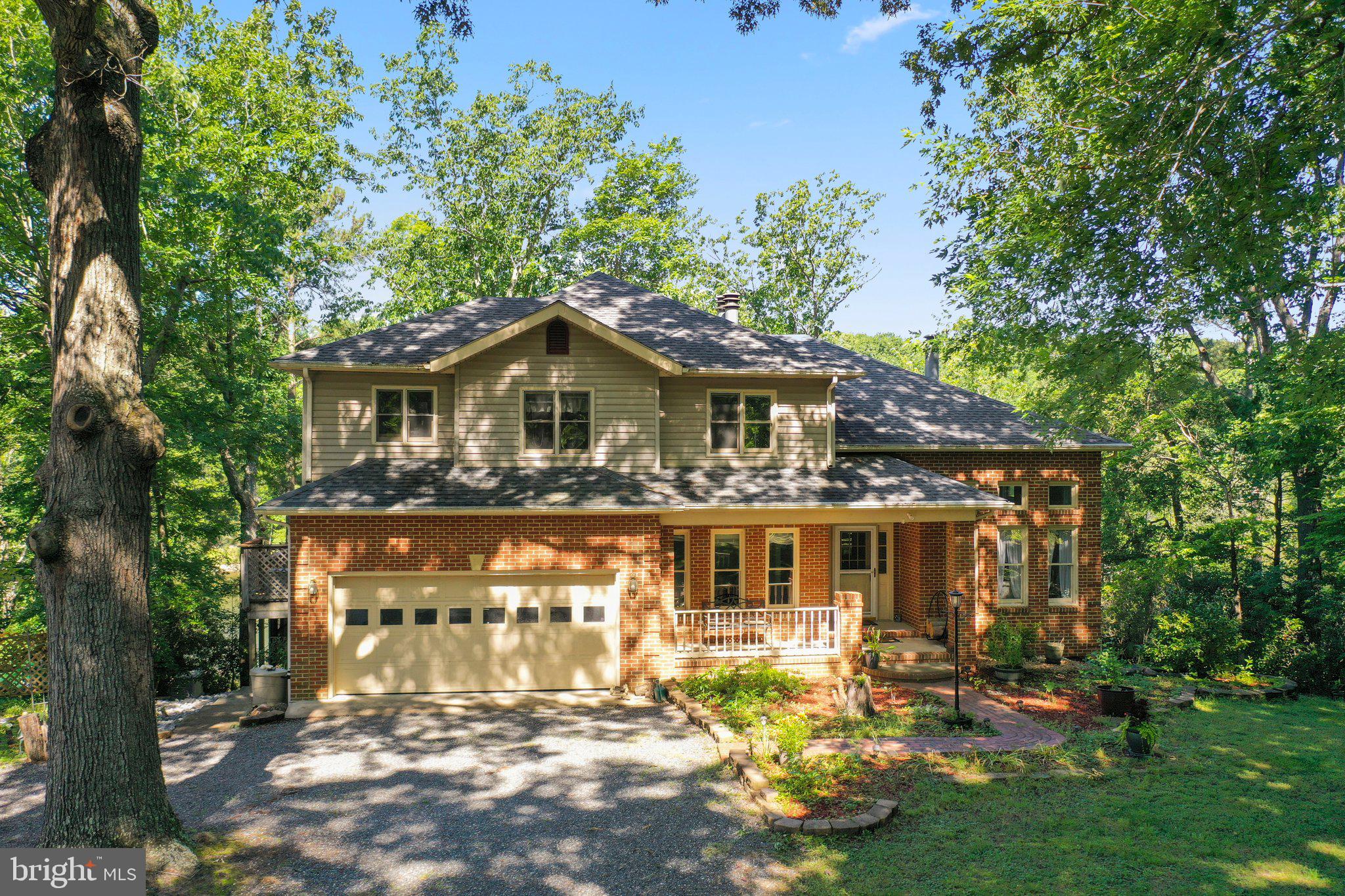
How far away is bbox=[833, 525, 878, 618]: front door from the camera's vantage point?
1702 cm

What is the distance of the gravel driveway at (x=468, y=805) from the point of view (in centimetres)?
680

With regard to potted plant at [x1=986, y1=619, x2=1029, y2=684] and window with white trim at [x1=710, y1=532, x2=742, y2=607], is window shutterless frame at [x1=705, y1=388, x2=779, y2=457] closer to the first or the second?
window with white trim at [x1=710, y1=532, x2=742, y2=607]

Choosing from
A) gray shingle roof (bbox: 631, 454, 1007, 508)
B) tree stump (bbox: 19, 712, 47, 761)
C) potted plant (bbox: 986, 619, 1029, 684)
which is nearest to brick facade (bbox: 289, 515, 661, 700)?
gray shingle roof (bbox: 631, 454, 1007, 508)

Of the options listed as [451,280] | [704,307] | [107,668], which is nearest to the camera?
[107,668]

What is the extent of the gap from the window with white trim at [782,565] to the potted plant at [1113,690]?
6.24 m

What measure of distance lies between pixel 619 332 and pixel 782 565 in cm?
650

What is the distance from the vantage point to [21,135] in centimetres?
1744

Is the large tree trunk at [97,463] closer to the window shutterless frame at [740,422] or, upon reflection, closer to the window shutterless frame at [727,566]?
the window shutterless frame at [740,422]

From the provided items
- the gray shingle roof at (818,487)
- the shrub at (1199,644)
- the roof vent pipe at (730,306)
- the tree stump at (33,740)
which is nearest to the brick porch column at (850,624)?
the gray shingle roof at (818,487)

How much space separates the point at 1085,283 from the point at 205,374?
23130 mm

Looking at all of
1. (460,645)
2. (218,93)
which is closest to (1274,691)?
(460,645)

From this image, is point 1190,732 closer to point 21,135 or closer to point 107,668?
point 107,668

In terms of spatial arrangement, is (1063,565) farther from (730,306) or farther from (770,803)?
(770,803)

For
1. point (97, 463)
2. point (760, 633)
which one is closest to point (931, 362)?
point (760, 633)
